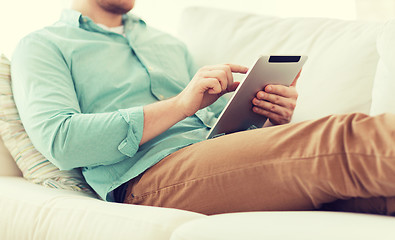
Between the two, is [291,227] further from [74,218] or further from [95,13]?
[95,13]

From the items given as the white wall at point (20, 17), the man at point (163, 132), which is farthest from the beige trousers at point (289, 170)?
the white wall at point (20, 17)

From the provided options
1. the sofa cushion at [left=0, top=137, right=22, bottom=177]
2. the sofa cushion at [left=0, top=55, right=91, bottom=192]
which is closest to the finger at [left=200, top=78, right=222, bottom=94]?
the sofa cushion at [left=0, top=55, right=91, bottom=192]

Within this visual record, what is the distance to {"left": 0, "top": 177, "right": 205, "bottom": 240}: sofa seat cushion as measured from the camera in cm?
72

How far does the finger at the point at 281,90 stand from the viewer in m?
→ 1.03

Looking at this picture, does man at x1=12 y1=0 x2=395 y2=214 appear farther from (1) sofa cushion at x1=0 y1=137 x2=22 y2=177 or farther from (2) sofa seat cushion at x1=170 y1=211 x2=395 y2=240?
(1) sofa cushion at x1=0 y1=137 x2=22 y2=177

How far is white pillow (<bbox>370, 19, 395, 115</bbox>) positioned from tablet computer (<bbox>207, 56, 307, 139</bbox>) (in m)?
0.20

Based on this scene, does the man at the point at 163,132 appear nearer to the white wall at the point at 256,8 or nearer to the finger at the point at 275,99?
the finger at the point at 275,99

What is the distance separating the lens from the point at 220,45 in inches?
58.9

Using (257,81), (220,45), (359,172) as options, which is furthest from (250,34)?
(359,172)

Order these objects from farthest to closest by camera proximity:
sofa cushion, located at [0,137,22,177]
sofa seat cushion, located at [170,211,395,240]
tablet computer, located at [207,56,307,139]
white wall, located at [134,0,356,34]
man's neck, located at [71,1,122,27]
Answer: 1. white wall, located at [134,0,356,34]
2. man's neck, located at [71,1,122,27]
3. sofa cushion, located at [0,137,22,177]
4. tablet computer, located at [207,56,307,139]
5. sofa seat cushion, located at [170,211,395,240]

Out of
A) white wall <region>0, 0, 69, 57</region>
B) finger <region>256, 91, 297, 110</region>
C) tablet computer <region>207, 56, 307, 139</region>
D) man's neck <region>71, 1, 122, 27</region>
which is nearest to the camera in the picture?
tablet computer <region>207, 56, 307, 139</region>

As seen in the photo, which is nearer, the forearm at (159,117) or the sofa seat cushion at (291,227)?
the sofa seat cushion at (291,227)

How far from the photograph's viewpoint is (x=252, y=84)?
3.14 ft

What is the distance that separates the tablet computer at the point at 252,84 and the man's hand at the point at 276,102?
1cm
